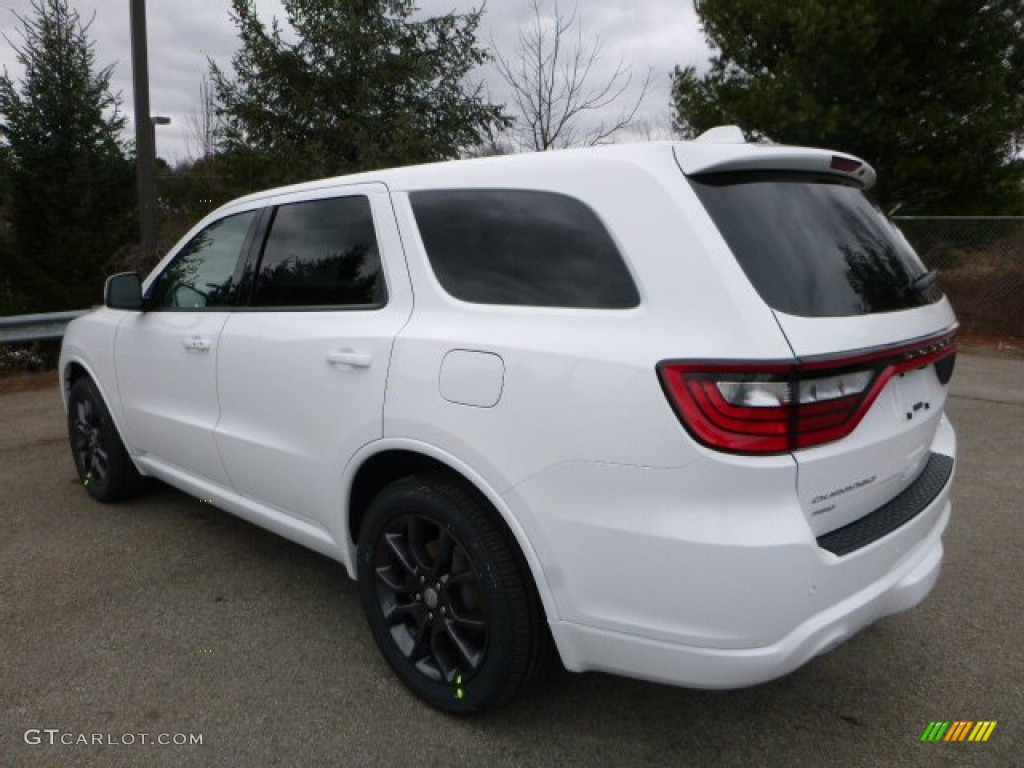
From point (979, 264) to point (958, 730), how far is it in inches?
430

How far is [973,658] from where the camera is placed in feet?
9.38

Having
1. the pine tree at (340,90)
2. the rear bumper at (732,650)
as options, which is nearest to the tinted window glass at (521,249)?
the rear bumper at (732,650)

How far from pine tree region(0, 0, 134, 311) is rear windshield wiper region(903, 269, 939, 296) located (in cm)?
1249

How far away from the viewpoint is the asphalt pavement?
2.38 metres

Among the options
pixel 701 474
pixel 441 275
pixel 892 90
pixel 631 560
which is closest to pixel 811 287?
pixel 701 474

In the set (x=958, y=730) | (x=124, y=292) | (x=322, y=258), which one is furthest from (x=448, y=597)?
(x=124, y=292)

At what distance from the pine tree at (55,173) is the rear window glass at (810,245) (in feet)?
40.6

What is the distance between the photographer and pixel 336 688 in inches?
106

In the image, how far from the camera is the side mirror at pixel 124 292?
3820 mm

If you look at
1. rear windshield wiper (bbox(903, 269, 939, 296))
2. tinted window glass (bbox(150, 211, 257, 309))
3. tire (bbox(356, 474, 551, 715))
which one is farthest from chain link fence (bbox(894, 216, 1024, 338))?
tire (bbox(356, 474, 551, 715))

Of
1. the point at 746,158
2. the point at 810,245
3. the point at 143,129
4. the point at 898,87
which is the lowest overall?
the point at 810,245

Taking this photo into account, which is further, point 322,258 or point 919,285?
point 322,258

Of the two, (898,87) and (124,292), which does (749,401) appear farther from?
(898,87)

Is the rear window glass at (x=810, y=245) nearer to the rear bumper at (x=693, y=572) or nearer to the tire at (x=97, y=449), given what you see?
the rear bumper at (x=693, y=572)
